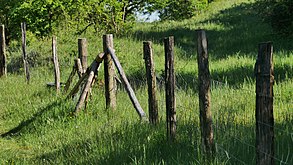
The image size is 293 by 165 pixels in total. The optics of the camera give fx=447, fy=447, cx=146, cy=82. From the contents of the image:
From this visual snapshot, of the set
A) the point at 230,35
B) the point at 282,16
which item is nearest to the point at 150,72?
the point at 282,16

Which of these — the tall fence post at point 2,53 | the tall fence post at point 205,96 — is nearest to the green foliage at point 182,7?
the tall fence post at point 2,53

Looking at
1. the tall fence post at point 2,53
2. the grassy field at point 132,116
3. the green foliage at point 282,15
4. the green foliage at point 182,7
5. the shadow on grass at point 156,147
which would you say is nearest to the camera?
the shadow on grass at point 156,147

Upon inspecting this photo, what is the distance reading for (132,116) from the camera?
7.87 meters

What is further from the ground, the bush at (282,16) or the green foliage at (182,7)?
the green foliage at (182,7)

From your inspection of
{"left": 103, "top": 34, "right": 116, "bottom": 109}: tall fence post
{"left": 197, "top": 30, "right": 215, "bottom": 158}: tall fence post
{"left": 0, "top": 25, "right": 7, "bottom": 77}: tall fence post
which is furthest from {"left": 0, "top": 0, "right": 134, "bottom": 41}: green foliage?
{"left": 197, "top": 30, "right": 215, "bottom": 158}: tall fence post

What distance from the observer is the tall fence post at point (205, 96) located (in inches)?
190

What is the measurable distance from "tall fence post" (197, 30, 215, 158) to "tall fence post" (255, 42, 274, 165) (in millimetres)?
1102

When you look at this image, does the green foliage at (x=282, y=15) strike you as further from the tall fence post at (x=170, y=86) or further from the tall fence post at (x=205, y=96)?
the tall fence post at (x=205, y=96)

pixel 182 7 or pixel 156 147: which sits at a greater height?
pixel 182 7

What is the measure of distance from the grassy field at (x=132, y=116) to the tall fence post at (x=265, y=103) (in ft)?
1.92

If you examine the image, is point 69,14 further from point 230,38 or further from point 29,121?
point 29,121

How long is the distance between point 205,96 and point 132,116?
314 centimetres

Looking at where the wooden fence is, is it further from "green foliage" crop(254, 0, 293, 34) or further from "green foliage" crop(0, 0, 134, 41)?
"green foliage" crop(254, 0, 293, 34)

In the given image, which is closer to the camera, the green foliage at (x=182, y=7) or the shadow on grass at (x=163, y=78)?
the shadow on grass at (x=163, y=78)
